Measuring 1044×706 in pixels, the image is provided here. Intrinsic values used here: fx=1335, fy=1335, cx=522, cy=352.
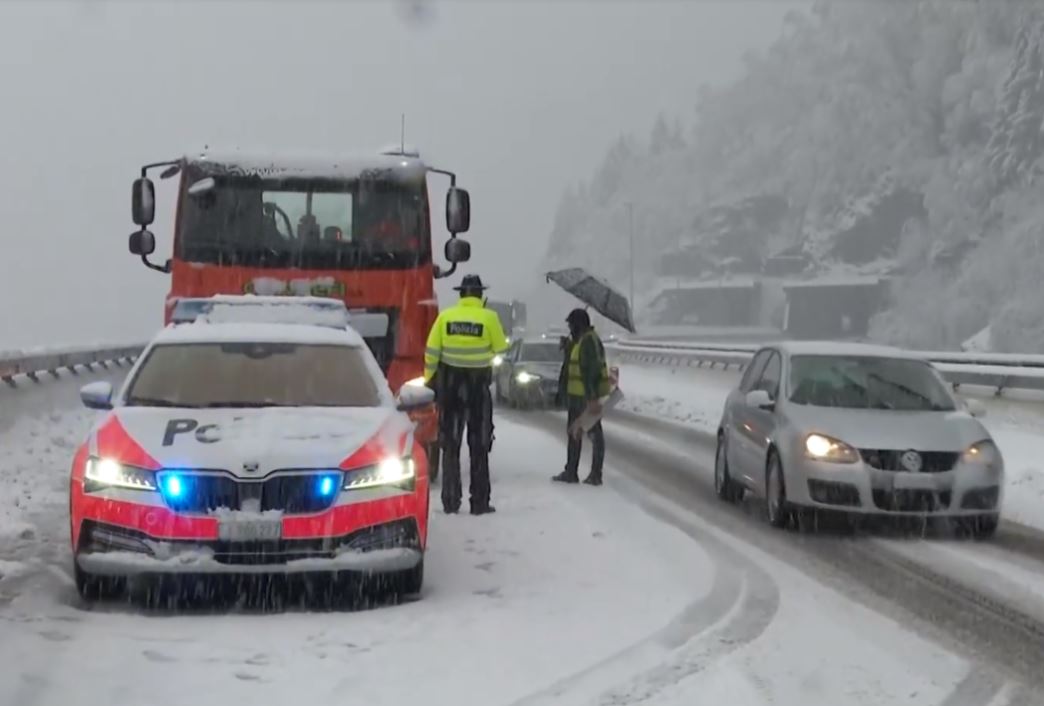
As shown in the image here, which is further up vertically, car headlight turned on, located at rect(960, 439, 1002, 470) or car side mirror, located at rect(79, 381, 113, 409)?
car side mirror, located at rect(79, 381, 113, 409)

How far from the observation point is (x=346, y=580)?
7.28m

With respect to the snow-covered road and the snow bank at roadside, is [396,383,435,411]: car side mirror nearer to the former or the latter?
the snow-covered road

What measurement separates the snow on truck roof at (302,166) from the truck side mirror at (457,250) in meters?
1.03

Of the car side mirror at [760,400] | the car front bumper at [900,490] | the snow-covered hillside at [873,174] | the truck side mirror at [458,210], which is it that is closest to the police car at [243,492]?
the car front bumper at [900,490]

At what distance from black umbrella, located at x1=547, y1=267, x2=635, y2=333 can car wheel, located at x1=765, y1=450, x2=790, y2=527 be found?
21.6ft

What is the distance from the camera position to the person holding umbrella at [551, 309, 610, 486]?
13422 millimetres

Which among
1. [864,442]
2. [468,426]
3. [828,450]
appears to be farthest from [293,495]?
[864,442]

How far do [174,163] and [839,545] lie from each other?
744 cm

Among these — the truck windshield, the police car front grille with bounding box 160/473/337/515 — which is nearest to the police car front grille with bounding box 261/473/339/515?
the police car front grille with bounding box 160/473/337/515

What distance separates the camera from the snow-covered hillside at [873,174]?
75.5 m

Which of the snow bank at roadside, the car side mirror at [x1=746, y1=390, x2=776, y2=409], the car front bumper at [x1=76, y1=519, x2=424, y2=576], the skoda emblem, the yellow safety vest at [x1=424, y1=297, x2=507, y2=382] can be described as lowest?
the snow bank at roadside

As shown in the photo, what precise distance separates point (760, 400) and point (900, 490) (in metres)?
1.66

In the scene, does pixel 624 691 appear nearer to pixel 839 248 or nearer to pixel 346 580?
pixel 346 580

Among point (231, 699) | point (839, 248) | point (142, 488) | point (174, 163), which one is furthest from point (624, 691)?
point (839, 248)
